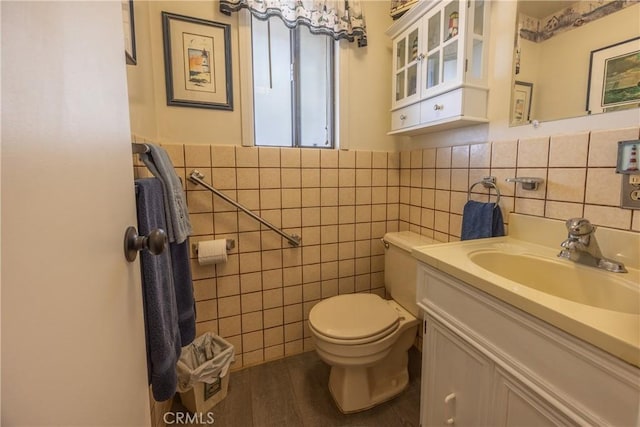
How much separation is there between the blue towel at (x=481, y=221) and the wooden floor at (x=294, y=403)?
881mm

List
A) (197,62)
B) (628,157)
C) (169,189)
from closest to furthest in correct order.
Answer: (628,157), (169,189), (197,62)

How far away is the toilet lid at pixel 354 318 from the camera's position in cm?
123

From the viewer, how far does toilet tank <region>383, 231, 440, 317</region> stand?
1437 mm

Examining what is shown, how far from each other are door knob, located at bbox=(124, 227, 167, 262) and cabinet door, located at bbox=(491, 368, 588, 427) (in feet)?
2.92

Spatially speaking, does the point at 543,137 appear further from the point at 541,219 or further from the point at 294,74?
the point at 294,74

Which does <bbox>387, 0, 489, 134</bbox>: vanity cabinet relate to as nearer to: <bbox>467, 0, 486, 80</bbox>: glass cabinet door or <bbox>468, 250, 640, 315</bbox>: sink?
<bbox>467, 0, 486, 80</bbox>: glass cabinet door

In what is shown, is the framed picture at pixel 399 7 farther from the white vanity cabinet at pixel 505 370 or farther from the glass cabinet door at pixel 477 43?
the white vanity cabinet at pixel 505 370

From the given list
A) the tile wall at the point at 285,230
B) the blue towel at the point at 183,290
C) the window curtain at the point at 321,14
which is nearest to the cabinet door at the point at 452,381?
the tile wall at the point at 285,230

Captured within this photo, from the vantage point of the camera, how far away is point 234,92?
1452mm

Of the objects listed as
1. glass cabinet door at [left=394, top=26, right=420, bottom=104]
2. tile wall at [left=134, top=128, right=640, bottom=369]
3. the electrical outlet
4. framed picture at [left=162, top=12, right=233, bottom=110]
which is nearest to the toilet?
tile wall at [left=134, top=128, right=640, bottom=369]

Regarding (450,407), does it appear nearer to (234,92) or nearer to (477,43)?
(477,43)

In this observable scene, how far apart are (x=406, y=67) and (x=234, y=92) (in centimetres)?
94

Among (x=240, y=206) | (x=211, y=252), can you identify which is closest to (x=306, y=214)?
(x=240, y=206)

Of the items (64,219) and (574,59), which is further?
(574,59)
